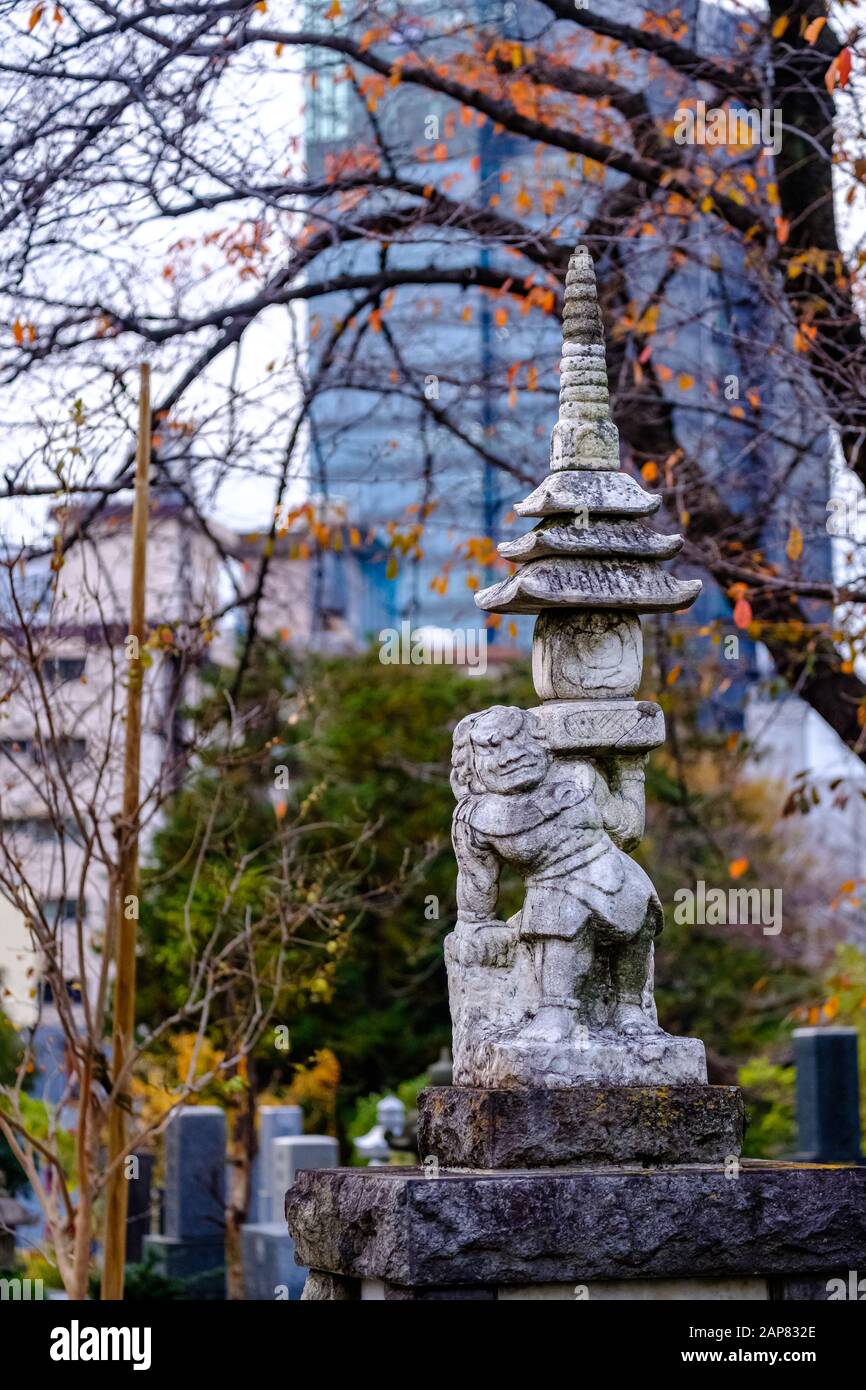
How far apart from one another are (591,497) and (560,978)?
1.62 metres

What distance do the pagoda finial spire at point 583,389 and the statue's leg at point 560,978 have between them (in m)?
1.67

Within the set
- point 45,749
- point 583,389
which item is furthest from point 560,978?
point 45,749

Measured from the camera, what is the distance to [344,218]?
10961 mm

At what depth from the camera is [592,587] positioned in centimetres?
657

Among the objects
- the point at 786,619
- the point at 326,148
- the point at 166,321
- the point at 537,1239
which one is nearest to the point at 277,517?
the point at 166,321

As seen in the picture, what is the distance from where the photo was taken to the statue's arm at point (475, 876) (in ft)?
21.5

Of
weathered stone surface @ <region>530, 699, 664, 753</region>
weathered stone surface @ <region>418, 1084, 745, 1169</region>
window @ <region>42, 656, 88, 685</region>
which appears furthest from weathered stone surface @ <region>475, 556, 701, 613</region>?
window @ <region>42, 656, 88, 685</region>

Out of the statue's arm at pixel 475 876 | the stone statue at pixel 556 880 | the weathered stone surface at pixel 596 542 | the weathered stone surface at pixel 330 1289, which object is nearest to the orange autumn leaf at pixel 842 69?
the weathered stone surface at pixel 596 542

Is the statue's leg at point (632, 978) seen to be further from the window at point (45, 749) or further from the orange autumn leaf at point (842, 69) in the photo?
the orange autumn leaf at point (842, 69)

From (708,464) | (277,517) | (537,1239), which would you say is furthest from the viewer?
(708,464)

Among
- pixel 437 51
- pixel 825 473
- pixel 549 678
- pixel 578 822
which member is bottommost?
pixel 578 822

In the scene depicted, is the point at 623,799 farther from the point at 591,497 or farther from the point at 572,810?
the point at 591,497
